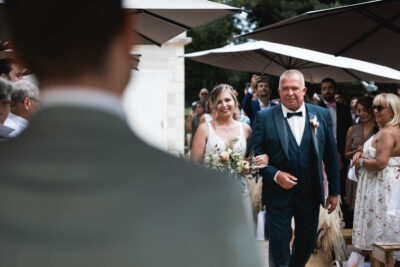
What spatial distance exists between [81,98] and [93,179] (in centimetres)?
14

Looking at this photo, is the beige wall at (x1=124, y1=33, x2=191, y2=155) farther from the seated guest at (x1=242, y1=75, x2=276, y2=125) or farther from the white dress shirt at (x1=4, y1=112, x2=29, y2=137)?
the white dress shirt at (x1=4, y1=112, x2=29, y2=137)

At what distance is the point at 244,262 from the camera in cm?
Answer: 104

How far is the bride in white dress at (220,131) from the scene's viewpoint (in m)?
6.58

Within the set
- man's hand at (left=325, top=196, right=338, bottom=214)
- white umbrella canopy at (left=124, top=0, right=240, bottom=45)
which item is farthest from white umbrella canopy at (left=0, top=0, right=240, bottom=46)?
man's hand at (left=325, top=196, right=338, bottom=214)

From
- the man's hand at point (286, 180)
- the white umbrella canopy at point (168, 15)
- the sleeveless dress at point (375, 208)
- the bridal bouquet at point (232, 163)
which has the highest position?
the white umbrella canopy at point (168, 15)

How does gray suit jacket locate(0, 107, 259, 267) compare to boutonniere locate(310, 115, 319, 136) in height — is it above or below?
below

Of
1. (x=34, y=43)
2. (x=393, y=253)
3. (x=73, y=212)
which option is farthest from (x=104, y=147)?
(x=393, y=253)

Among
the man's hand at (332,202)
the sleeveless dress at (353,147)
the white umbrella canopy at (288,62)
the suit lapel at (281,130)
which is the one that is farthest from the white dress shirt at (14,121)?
the white umbrella canopy at (288,62)

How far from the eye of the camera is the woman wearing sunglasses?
653cm

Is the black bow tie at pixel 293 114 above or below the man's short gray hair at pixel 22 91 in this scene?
below

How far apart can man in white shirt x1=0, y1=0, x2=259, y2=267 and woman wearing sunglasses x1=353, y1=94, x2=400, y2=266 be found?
589 cm

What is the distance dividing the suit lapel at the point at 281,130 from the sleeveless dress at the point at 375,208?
152cm

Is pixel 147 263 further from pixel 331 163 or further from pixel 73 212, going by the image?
pixel 331 163

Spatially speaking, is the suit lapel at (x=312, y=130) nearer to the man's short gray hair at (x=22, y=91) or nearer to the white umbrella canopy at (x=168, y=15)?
the white umbrella canopy at (x=168, y=15)
